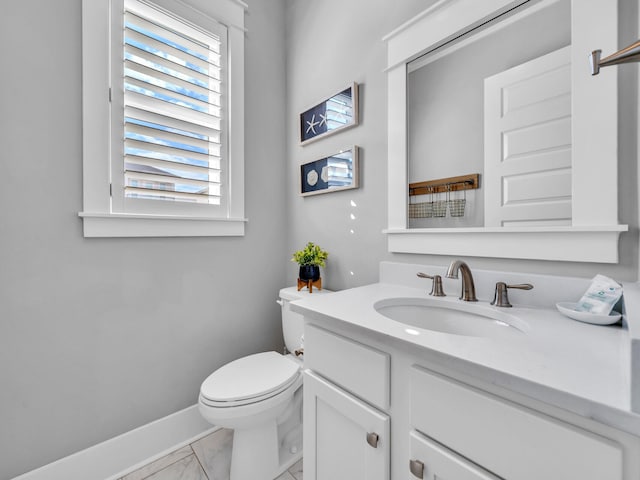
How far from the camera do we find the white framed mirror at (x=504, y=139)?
75 cm

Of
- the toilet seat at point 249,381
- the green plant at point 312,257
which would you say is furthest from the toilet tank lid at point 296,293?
the toilet seat at point 249,381

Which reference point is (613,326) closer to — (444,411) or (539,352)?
(539,352)

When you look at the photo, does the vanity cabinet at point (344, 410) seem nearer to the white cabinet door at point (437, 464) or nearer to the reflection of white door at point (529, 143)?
the white cabinet door at point (437, 464)

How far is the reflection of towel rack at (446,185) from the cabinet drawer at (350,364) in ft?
2.27

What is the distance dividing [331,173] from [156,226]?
0.93 meters

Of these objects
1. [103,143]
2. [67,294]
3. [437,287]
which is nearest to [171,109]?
[103,143]

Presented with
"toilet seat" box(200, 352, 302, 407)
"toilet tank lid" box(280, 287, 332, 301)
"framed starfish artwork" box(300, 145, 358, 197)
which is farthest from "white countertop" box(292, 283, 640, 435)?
"framed starfish artwork" box(300, 145, 358, 197)

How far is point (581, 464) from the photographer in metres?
0.41

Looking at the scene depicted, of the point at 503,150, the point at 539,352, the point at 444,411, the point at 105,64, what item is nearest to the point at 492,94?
the point at 503,150

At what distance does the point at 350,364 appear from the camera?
30.1 inches

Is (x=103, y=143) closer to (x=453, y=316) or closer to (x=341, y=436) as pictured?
(x=341, y=436)

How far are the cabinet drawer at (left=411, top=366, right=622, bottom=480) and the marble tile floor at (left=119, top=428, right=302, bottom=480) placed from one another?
101 centimetres

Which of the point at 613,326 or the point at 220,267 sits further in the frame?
the point at 220,267

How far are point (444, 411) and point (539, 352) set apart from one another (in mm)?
215
